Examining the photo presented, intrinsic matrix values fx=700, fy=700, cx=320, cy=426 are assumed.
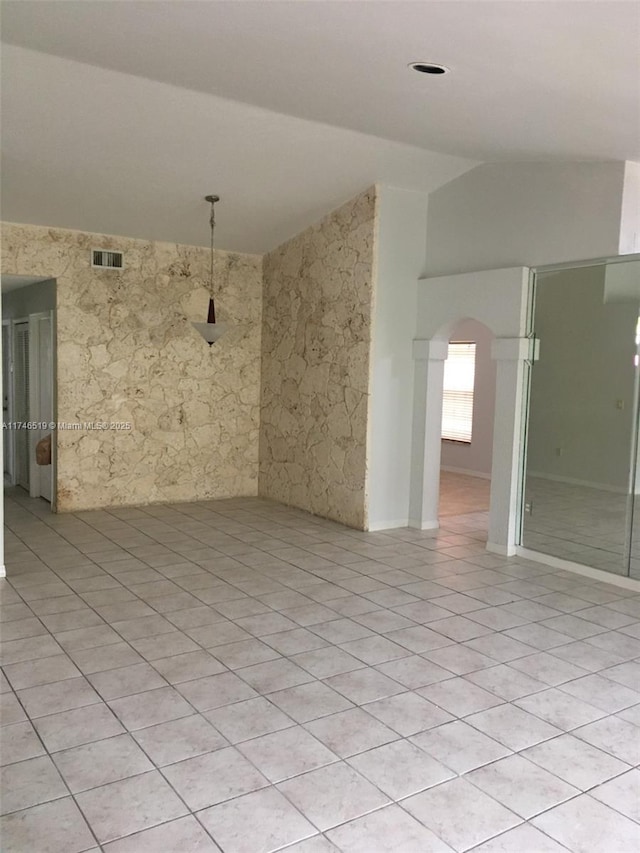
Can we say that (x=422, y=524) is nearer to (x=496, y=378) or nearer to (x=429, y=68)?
(x=496, y=378)

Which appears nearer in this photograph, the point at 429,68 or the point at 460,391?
the point at 429,68

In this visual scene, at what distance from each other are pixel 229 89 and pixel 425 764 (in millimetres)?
4088

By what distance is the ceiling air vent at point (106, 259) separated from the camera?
7.14m

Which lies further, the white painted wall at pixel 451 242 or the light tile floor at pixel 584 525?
the white painted wall at pixel 451 242

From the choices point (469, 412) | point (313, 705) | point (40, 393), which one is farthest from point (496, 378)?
point (40, 393)

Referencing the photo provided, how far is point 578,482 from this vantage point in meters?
5.66

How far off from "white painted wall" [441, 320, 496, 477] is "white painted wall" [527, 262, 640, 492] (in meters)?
4.23

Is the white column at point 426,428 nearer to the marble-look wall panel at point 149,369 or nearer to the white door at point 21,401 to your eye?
the marble-look wall panel at point 149,369

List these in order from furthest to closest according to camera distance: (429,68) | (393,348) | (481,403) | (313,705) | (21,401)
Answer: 1. (481,403)
2. (21,401)
3. (393,348)
4. (429,68)
5. (313,705)

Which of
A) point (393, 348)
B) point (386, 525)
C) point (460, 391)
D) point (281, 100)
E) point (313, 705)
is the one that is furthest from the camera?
point (460, 391)

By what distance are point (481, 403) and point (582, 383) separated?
15.4ft

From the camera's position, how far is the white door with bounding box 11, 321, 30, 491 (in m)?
8.55

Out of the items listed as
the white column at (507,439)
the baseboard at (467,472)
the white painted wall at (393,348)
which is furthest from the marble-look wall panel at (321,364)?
the baseboard at (467,472)

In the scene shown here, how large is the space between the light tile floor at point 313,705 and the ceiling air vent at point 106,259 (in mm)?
2995
